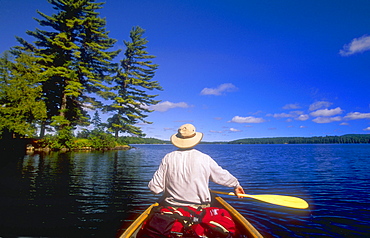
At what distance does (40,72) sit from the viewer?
26.6 m

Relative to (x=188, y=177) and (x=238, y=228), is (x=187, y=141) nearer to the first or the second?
(x=188, y=177)

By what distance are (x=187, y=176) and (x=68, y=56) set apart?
1206 inches

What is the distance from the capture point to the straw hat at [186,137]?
136 inches

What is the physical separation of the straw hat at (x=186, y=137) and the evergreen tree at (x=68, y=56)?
2575cm

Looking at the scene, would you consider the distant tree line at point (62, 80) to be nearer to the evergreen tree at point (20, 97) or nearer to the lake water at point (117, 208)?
the evergreen tree at point (20, 97)

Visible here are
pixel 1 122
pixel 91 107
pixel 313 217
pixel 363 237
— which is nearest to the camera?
pixel 363 237

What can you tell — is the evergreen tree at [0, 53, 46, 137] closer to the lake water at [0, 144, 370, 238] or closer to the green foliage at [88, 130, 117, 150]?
the green foliage at [88, 130, 117, 150]

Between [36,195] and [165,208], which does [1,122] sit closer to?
[36,195]

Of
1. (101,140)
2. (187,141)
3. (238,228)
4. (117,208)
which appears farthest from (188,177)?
(101,140)

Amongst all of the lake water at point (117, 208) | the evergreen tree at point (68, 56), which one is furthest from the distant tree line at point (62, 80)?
the lake water at point (117, 208)

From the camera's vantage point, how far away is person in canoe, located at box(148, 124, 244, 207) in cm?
322

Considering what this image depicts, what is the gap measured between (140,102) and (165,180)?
121ft

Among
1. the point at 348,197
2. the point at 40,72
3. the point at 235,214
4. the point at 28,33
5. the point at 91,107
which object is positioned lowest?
the point at 348,197

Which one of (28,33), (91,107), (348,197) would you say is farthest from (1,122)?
(348,197)
